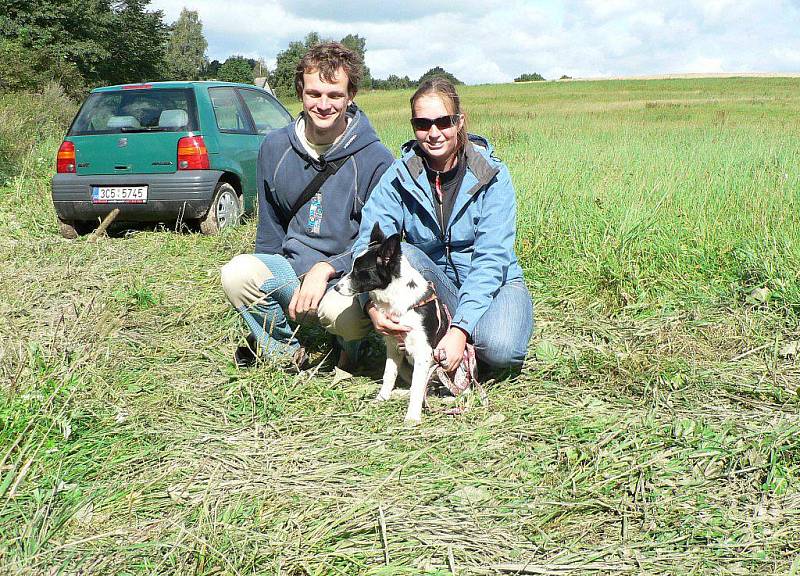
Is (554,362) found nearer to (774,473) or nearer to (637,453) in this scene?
(637,453)

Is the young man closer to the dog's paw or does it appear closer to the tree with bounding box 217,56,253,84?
the dog's paw

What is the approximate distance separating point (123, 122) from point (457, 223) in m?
5.53

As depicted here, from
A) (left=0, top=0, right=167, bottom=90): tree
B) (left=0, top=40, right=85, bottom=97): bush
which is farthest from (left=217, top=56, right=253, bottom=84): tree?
(left=0, top=40, right=85, bottom=97): bush

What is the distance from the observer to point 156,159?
7484mm

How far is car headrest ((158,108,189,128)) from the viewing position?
755 centimetres

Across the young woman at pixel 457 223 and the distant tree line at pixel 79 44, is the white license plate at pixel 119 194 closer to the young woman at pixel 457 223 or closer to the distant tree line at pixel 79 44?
the young woman at pixel 457 223

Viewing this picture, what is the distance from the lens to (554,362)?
4.05 m

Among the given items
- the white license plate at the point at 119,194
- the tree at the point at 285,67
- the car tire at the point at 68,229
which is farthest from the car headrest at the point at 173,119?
the tree at the point at 285,67

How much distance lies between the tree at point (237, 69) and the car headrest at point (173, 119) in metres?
99.8

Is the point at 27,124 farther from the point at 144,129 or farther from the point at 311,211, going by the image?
the point at 311,211

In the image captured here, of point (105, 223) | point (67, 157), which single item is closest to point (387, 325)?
point (105, 223)

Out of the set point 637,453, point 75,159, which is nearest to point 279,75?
point 75,159

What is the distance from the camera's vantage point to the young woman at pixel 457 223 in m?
3.47

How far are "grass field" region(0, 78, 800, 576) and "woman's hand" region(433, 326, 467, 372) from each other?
0.33 m
